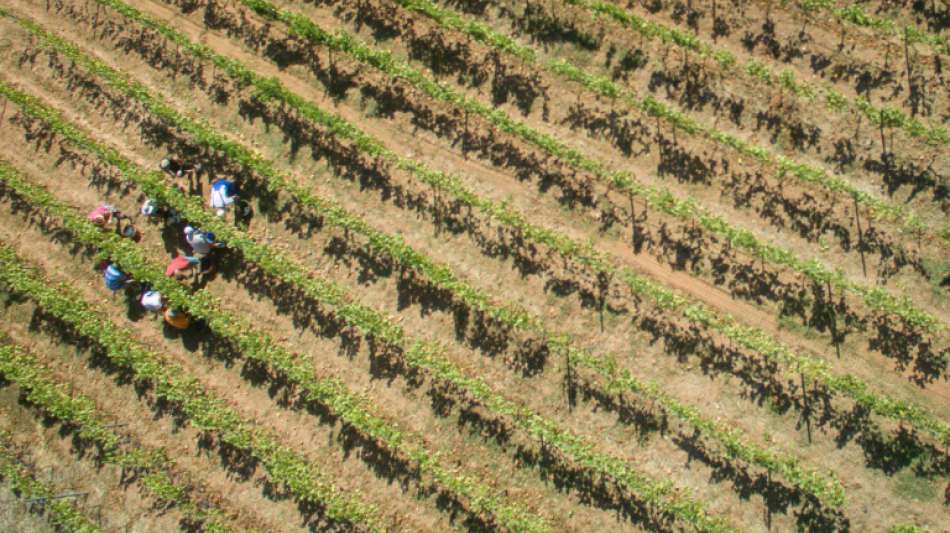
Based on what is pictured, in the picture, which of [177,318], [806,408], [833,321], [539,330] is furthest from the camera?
[177,318]

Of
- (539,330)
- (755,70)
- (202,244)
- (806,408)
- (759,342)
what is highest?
(755,70)

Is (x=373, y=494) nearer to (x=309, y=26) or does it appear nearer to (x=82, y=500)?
(x=82, y=500)

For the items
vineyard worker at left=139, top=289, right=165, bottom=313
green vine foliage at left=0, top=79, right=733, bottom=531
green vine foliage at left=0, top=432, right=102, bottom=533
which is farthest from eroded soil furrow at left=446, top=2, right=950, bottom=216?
green vine foliage at left=0, top=432, right=102, bottom=533

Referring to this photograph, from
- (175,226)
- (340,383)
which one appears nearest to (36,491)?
(175,226)

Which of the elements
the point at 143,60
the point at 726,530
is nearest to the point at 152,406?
the point at 143,60

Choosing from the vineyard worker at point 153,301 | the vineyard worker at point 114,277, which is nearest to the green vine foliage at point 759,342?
the vineyard worker at point 153,301

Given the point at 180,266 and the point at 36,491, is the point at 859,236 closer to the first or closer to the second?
the point at 180,266

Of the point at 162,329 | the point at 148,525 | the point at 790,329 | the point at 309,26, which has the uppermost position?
the point at 309,26
